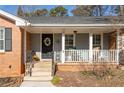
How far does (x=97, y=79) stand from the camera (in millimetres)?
13398

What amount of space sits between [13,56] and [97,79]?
204 inches

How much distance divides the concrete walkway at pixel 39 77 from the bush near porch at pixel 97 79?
26.6 inches

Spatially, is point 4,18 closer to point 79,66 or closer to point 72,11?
point 79,66

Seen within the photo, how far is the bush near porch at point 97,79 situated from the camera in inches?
474

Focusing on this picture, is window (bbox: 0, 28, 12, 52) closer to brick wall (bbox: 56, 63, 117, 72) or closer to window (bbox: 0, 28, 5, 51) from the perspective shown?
window (bbox: 0, 28, 5, 51)

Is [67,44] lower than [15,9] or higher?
lower

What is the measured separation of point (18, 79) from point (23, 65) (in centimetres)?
212

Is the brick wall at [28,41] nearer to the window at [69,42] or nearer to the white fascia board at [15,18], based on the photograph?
the window at [69,42]

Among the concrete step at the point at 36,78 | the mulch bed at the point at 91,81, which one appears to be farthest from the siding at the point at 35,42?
the mulch bed at the point at 91,81

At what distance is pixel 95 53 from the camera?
56.1 ft

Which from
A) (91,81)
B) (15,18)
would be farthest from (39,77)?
(15,18)

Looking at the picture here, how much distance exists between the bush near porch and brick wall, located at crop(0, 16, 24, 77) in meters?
2.38

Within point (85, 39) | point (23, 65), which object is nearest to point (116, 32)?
point (85, 39)

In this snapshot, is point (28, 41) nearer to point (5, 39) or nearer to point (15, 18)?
point (5, 39)
